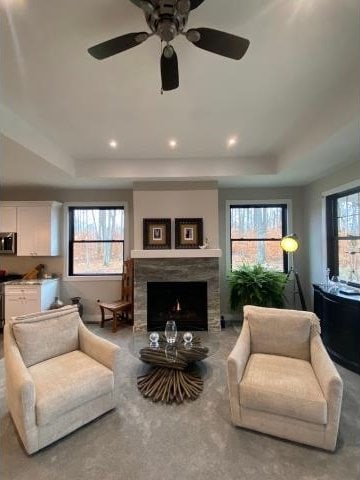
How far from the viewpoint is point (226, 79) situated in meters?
2.17

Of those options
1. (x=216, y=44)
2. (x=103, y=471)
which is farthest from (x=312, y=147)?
(x=103, y=471)

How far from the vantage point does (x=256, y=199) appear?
5.02 metres

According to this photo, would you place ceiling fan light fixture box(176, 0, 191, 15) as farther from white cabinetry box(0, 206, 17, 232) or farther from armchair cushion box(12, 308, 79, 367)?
white cabinetry box(0, 206, 17, 232)

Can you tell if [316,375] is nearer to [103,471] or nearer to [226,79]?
[103,471]

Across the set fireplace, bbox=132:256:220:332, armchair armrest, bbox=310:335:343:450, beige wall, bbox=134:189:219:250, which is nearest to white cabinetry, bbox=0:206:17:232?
beige wall, bbox=134:189:219:250

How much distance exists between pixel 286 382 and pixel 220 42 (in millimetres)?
2352

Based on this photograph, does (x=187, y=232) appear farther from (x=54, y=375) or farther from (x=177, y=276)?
(x=54, y=375)

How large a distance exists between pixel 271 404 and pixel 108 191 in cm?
435

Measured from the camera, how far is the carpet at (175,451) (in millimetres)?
1677

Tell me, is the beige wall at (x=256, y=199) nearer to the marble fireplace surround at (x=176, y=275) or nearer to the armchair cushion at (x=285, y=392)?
the marble fireplace surround at (x=176, y=275)

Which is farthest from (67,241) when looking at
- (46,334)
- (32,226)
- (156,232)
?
(46,334)

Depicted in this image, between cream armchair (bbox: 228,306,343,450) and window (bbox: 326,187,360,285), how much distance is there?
5.70ft

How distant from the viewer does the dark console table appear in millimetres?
2949

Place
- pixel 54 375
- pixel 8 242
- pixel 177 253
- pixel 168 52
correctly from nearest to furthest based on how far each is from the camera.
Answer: pixel 168 52
pixel 54 375
pixel 177 253
pixel 8 242
